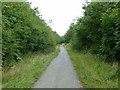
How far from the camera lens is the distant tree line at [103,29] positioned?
61.3 feet

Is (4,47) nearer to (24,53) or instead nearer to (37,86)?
(37,86)

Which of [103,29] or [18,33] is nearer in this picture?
[103,29]

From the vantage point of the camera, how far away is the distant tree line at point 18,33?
19766 mm

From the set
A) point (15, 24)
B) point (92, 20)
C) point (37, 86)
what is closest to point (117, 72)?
point (37, 86)

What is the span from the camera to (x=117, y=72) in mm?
16125

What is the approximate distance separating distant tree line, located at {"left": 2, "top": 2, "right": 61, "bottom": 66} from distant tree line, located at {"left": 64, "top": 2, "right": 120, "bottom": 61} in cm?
615

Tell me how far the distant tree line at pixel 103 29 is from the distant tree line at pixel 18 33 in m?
6.15

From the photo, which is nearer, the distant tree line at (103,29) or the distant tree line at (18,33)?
the distant tree line at (103,29)

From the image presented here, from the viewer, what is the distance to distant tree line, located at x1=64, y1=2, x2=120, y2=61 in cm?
1869

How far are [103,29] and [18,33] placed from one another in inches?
441

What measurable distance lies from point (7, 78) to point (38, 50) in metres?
25.7

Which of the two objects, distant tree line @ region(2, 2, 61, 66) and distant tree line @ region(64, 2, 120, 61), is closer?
distant tree line @ region(64, 2, 120, 61)

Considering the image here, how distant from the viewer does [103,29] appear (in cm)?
2166

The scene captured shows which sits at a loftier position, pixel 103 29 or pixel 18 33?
pixel 103 29
